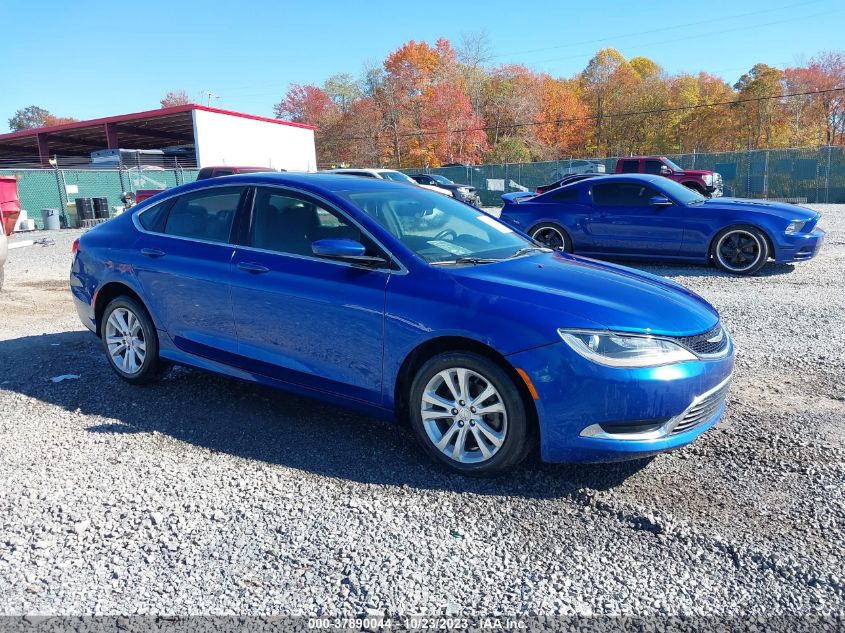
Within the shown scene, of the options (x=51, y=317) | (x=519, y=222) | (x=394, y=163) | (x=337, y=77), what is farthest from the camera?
(x=337, y=77)

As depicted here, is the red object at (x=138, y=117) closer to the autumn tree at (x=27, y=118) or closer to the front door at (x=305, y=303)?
the front door at (x=305, y=303)

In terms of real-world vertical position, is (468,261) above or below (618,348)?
above

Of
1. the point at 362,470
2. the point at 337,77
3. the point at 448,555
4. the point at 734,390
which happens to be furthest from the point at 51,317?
the point at 337,77

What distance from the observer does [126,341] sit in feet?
16.5

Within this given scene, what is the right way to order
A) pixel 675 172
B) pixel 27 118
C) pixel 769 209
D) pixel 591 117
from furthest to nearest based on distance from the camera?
pixel 27 118
pixel 591 117
pixel 675 172
pixel 769 209

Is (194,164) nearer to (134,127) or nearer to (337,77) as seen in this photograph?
(134,127)

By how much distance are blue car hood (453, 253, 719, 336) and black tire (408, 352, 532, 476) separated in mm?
390

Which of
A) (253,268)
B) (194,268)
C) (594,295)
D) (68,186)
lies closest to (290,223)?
(253,268)

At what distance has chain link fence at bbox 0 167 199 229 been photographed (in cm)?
2422

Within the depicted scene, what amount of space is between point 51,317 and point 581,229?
778 centimetres

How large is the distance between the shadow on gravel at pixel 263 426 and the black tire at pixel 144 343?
4.1 inches

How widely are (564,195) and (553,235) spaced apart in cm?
70

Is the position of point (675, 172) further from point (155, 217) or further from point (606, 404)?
point (606, 404)

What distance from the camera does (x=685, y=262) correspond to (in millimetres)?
10219
